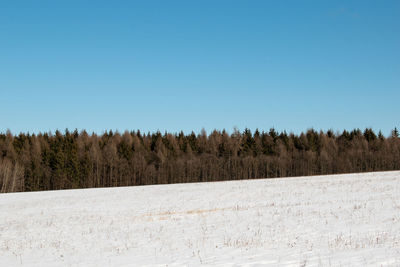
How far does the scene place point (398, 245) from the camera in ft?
41.4

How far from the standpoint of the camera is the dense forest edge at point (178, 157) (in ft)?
278

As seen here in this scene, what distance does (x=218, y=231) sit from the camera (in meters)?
18.4

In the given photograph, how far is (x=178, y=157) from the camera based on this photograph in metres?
99.6

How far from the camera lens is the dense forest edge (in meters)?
84.9

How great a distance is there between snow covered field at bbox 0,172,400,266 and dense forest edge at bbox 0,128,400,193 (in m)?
54.6

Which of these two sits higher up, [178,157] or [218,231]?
[178,157]

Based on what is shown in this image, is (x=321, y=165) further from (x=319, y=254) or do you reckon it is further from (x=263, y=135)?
(x=319, y=254)

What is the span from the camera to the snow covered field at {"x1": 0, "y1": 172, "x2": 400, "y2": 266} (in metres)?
12.7

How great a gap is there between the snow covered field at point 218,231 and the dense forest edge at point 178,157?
54577 mm

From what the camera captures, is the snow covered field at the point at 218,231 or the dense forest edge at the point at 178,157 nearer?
the snow covered field at the point at 218,231

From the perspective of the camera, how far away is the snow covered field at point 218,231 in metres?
12.7

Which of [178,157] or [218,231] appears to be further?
[178,157]

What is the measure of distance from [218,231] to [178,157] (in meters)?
81.5

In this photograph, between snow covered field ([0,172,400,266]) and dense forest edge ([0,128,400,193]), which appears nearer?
snow covered field ([0,172,400,266])
